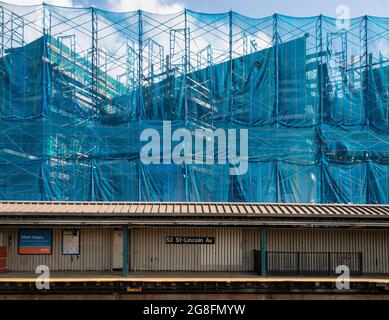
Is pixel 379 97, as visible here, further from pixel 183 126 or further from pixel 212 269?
pixel 212 269

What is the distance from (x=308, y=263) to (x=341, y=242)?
1.90 m

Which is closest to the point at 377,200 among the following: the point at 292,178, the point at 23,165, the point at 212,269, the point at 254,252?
the point at 292,178

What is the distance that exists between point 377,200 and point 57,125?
17.1 meters

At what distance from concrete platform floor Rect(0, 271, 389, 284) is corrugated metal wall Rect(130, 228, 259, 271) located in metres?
0.67

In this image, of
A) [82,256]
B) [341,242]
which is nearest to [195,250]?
[82,256]

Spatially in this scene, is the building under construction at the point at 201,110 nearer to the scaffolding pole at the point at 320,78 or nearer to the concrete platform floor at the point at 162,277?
the scaffolding pole at the point at 320,78

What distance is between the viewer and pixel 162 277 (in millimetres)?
14977

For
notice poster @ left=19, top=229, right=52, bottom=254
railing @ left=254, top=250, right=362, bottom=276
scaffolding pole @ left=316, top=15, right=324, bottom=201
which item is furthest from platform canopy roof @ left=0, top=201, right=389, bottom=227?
scaffolding pole @ left=316, top=15, right=324, bottom=201

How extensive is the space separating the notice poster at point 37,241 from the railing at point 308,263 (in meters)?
8.29

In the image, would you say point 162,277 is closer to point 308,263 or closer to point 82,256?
point 82,256

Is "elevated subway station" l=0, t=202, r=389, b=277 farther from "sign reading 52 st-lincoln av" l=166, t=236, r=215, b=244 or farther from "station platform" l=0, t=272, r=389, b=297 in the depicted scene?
"station platform" l=0, t=272, r=389, b=297

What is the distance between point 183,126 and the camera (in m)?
22.4

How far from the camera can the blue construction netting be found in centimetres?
2164

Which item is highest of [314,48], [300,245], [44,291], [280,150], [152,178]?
[314,48]
